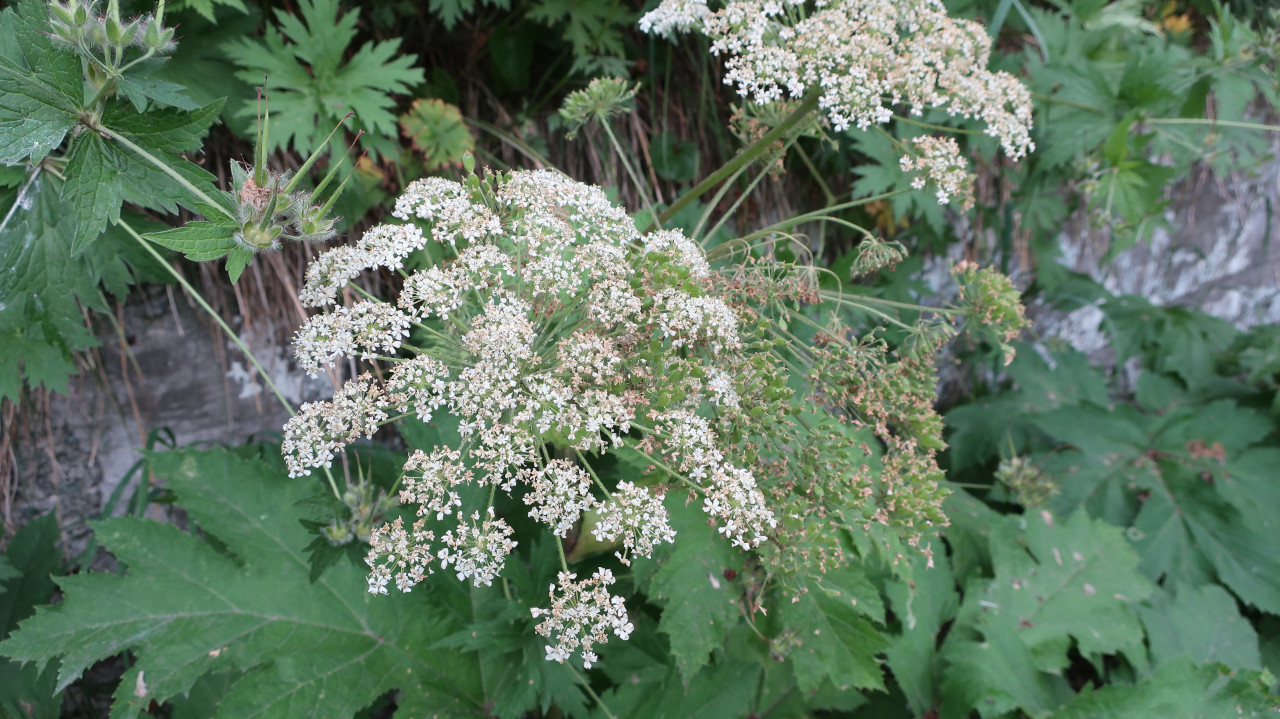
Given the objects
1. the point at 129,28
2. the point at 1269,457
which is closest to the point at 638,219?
the point at 129,28

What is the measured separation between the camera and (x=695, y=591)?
1.69 metres

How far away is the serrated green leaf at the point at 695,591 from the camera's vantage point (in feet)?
5.44

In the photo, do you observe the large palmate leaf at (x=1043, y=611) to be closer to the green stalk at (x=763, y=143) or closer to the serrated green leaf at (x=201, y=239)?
the green stalk at (x=763, y=143)

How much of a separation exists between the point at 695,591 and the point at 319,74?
1934 millimetres

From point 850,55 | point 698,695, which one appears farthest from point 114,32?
point 698,695

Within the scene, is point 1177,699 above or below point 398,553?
below

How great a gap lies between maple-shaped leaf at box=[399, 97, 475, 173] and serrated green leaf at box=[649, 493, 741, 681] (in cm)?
148

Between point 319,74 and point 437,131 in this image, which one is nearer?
point 319,74

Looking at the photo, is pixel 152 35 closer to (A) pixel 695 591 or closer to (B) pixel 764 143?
(B) pixel 764 143

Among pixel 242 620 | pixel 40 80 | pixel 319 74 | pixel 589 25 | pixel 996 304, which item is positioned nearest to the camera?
pixel 40 80

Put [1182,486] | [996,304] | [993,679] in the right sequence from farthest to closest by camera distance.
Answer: [1182,486], [993,679], [996,304]

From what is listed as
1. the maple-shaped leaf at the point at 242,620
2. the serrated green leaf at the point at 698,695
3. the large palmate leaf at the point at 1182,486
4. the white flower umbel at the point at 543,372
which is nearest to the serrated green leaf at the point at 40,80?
the white flower umbel at the point at 543,372

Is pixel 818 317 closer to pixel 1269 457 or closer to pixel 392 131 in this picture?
pixel 392 131

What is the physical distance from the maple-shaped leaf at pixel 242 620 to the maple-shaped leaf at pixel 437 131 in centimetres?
117
